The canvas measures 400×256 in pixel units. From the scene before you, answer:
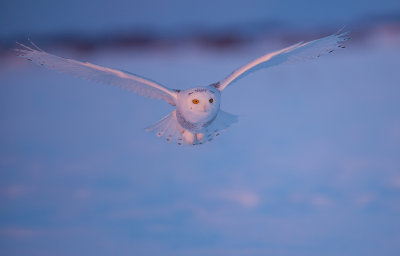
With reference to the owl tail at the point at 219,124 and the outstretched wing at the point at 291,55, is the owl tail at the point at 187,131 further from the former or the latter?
the outstretched wing at the point at 291,55

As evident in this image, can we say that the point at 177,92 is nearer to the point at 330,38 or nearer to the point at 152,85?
the point at 152,85

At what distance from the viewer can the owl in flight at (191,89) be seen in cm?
267

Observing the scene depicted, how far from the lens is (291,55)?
292 cm

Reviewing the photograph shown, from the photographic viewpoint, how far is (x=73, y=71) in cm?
290

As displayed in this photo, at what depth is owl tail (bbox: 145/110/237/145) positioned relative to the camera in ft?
9.55

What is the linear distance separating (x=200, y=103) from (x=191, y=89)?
0.12 m

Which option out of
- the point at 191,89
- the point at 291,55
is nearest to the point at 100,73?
the point at 191,89

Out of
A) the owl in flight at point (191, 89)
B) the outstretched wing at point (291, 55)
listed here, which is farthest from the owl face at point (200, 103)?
the outstretched wing at point (291, 55)

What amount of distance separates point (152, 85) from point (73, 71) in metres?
0.45

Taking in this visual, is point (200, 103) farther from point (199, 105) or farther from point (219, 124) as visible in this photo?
point (219, 124)

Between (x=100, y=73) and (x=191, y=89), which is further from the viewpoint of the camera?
(x=100, y=73)

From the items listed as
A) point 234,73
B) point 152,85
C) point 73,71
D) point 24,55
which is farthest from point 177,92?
point 24,55

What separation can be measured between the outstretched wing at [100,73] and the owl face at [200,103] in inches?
6.3

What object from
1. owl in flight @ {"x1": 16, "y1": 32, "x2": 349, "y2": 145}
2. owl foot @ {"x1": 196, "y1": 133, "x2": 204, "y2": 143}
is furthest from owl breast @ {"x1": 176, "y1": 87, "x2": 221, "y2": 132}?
owl foot @ {"x1": 196, "y1": 133, "x2": 204, "y2": 143}
